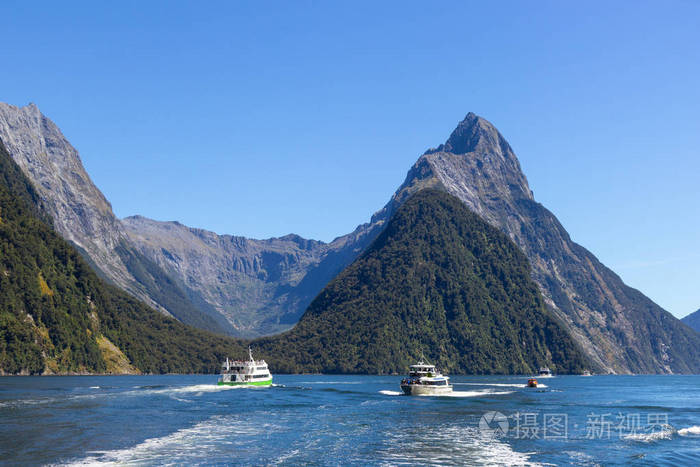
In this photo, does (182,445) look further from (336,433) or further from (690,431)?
(690,431)

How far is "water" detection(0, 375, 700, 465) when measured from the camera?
87125 mm

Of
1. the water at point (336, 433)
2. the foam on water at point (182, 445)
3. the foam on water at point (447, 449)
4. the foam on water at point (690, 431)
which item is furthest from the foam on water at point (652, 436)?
the foam on water at point (182, 445)

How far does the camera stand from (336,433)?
112 meters

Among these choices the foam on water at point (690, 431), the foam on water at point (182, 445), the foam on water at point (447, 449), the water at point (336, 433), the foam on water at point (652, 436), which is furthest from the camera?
the foam on water at point (690, 431)

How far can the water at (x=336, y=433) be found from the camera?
8712 cm

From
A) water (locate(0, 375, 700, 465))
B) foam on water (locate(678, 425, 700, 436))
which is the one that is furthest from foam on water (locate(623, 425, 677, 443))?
foam on water (locate(678, 425, 700, 436))

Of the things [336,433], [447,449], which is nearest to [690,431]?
[447,449]

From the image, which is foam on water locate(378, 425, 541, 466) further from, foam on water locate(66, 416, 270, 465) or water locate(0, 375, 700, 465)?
foam on water locate(66, 416, 270, 465)

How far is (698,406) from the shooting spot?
18150 centimetres

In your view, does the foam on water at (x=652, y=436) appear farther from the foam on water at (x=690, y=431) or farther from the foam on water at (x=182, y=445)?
the foam on water at (x=182, y=445)

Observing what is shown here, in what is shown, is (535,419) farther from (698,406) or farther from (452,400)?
(698,406)

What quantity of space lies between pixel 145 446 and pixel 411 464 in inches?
1508

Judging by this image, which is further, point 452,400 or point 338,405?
point 452,400

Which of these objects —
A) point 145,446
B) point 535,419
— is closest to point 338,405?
point 535,419
